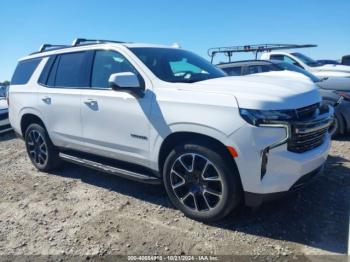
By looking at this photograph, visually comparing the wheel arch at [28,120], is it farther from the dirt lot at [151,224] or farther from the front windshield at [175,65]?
the front windshield at [175,65]

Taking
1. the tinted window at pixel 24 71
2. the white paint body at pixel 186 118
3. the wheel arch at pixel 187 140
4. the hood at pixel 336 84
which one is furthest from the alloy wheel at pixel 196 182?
the hood at pixel 336 84

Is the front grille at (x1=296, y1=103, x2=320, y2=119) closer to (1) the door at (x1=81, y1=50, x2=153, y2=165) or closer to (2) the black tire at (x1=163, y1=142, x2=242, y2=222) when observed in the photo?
(2) the black tire at (x1=163, y1=142, x2=242, y2=222)

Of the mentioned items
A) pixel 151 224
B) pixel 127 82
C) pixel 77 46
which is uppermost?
Result: pixel 77 46

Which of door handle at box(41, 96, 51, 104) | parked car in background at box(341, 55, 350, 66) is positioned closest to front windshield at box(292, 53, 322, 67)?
parked car in background at box(341, 55, 350, 66)

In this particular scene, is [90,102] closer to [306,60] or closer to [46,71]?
[46,71]

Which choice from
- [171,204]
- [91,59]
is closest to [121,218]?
[171,204]

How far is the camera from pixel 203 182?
137 inches

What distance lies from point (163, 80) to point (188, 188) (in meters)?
1.26

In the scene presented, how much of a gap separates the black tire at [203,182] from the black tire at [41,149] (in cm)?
252

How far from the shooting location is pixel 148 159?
384 centimetres

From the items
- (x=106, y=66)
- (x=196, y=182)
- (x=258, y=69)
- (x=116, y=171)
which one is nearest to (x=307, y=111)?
(x=196, y=182)

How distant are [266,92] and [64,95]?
2.92 metres

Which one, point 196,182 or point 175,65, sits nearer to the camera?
point 196,182

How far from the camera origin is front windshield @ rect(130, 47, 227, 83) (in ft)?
13.0
